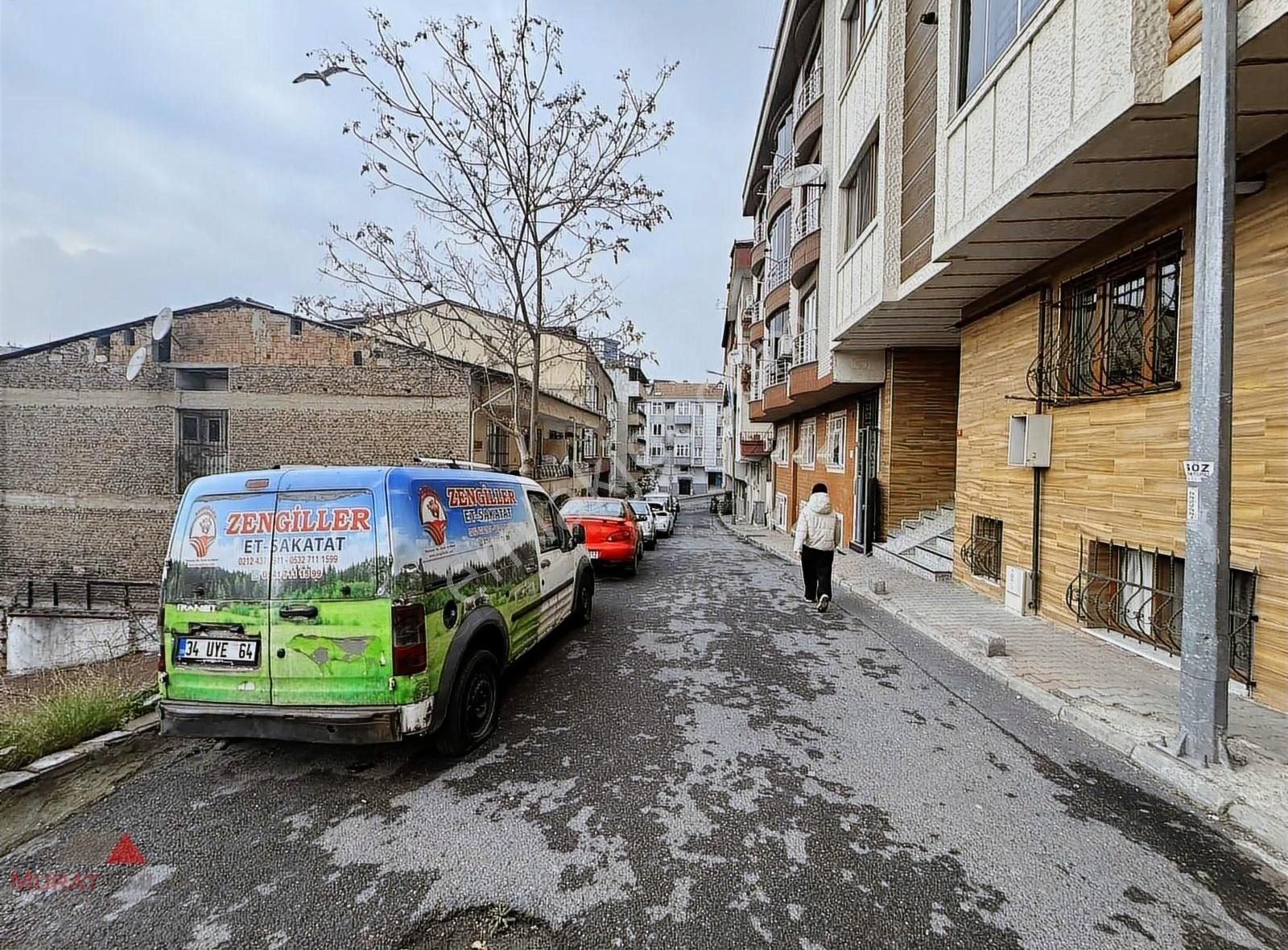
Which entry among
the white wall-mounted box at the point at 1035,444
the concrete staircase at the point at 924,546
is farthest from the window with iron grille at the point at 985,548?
the white wall-mounted box at the point at 1035,444

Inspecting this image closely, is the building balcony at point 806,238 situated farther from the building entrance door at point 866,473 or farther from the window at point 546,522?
the window at point 546,522

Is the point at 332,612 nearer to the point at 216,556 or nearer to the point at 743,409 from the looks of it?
the point at 216,556

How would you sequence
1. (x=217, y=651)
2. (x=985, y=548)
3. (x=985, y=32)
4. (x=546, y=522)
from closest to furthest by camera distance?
1. (x=217, y=651)
2. (x=546, y=522)
3. (x=985, y=32)
4. (x=985, y=548)

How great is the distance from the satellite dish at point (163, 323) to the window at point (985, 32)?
1923 centimetres

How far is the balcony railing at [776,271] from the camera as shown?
53.9 ft

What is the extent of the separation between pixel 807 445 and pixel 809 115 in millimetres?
9663

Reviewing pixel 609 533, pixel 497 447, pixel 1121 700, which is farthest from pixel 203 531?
pixel 497 447

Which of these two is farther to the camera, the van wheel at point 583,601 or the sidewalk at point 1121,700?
the van wheel at point 583,601

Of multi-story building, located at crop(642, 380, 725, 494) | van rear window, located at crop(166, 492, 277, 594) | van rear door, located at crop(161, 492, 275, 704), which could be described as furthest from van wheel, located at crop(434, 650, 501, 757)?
multi-story building, located at crop(642, 380, 725, 494)

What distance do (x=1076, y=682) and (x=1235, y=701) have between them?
0.99 metres

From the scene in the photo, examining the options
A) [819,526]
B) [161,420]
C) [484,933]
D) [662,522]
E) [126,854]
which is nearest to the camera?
[484,933]

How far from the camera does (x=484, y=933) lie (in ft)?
7.70

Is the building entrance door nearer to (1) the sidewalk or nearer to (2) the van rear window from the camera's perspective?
(1) the sidewalk

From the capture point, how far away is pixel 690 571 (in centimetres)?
1203
